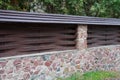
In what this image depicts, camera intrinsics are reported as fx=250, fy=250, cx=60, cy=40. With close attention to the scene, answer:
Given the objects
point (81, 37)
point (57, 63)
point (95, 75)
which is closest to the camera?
point (57, 63)

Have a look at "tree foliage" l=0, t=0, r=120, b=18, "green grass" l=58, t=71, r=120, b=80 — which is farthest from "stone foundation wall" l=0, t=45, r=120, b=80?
"tree foliage" l=0, t=0, r=120, b=18

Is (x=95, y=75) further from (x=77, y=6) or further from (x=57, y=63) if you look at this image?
(x=77, y=6)

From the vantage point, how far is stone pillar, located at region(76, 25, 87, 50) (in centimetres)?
952

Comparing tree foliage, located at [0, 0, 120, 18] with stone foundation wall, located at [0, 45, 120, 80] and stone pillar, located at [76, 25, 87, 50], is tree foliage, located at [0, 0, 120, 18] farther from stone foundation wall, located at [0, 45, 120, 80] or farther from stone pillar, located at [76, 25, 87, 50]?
stone pillar, located at [76, 25, 87, 50]

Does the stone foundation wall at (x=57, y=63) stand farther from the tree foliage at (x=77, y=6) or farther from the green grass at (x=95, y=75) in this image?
the tree foliage at (x=77, y=6)

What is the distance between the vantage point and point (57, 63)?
8.69 metres

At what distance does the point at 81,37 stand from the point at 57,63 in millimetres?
1623

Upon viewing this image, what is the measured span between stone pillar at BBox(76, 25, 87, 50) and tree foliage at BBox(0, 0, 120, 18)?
192 inches

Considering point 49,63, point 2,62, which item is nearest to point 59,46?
point 49,63

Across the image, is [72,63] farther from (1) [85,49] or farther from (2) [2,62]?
(2) [2,62]

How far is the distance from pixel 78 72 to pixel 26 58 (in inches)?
106

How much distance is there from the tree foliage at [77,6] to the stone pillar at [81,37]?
192 inches

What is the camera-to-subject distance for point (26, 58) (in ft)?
25.0

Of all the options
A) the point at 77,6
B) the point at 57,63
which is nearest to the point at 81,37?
the point at 57,63
